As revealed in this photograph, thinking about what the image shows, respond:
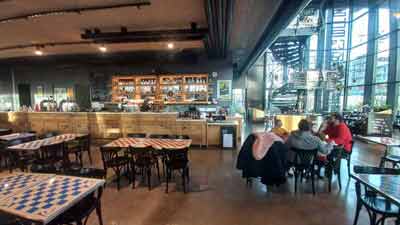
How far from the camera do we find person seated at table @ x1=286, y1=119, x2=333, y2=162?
3.50m

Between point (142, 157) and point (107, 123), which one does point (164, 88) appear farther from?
point (142, 157)

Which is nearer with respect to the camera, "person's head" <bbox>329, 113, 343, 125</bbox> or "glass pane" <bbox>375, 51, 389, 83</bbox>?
"person's head" <bbox>329, 113, 343, 125</bbox>

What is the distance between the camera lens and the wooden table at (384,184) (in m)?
1.78

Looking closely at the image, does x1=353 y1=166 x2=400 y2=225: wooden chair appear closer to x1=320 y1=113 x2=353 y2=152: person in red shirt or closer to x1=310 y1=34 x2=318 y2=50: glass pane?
x1=320 y1=113 x2=353 y2=152: person in red shirt

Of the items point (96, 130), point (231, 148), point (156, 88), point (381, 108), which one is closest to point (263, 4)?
point (231, 148)

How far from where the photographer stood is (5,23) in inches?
185

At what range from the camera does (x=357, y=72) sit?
9.78 metres

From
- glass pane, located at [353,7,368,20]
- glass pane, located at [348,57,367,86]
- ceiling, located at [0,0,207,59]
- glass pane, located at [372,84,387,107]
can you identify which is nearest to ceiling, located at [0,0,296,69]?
ceiling, located at [0,0,207,59]

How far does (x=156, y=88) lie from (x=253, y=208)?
253 inches

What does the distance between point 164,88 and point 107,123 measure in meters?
2.63

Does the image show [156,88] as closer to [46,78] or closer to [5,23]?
[5,23]

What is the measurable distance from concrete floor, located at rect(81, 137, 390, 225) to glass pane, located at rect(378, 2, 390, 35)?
7989mm

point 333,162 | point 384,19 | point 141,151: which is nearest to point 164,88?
Answer: point 141,151

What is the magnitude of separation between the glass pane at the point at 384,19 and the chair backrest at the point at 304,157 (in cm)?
845
